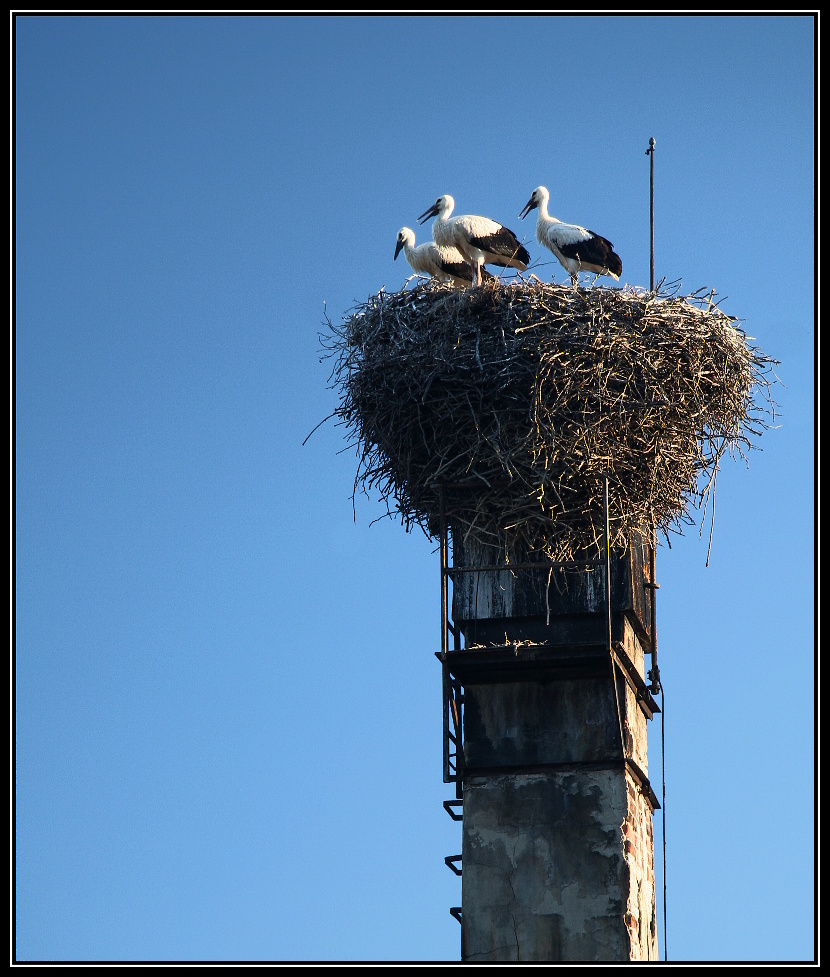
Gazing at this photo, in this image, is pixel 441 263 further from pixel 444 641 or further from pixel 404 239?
pixel 444 641

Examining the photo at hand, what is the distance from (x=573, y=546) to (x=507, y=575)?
64 cm

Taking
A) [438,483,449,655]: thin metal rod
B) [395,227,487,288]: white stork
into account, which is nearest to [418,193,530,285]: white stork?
[395,227,487,288]: white stork

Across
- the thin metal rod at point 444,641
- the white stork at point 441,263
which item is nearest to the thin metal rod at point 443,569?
the thin metal rod at point 444,641

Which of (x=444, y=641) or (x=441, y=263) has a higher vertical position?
(x=441, y=263)

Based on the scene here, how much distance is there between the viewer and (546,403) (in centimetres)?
1249

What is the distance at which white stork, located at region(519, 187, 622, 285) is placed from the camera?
A: 1489 centimetres

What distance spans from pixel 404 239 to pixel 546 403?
4619 millimetres

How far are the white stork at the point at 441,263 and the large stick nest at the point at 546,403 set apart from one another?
1.87 metres

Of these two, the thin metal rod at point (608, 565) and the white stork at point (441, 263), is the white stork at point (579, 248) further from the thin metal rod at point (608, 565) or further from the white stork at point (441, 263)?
the thin metal rod at point (608, 565)

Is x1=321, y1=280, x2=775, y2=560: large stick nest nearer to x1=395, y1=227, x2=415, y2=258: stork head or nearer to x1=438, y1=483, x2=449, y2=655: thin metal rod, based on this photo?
x1=438, y1=483, x2=449, y2=655: thin metal rod

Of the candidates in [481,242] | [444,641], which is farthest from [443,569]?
[481,242]

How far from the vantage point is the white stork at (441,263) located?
50.1ft

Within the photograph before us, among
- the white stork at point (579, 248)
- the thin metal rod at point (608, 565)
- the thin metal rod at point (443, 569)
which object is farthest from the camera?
the white stork at point (579, 248)
